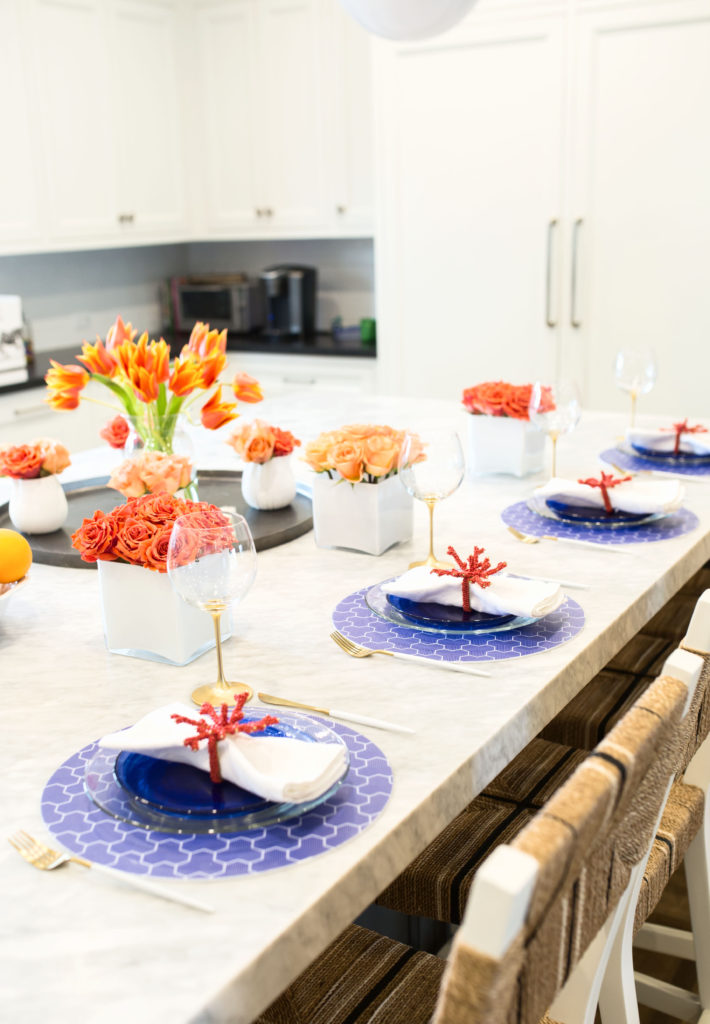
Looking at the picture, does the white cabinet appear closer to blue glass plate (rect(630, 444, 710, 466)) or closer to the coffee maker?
the coffee maker

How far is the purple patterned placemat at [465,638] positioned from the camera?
124 cm

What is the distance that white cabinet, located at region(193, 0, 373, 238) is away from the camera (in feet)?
13.2

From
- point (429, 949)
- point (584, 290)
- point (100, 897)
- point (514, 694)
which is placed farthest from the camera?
point (584, 290)

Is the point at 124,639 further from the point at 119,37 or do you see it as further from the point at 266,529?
the point at 119,37

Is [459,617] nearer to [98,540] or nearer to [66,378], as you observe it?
Result: [98,540]

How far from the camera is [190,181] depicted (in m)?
4.44

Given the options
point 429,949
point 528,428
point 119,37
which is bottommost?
point 429,949

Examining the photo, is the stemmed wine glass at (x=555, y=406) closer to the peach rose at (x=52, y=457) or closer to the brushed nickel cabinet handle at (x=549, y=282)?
the peach rose at (x=52, y=457)

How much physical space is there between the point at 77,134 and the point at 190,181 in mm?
671

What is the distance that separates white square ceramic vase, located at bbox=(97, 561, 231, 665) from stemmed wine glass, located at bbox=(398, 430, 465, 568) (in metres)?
0.36

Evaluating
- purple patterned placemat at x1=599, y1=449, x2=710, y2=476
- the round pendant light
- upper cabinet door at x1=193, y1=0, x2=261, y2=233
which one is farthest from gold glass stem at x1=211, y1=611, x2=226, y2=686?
upper cabinet door at x1=193, y1=0, x2=261, y2=233

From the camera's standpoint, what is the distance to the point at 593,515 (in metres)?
1.72

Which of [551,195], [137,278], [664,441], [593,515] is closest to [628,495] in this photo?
[593,515]

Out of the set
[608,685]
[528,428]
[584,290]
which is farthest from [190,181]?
[608,685]
